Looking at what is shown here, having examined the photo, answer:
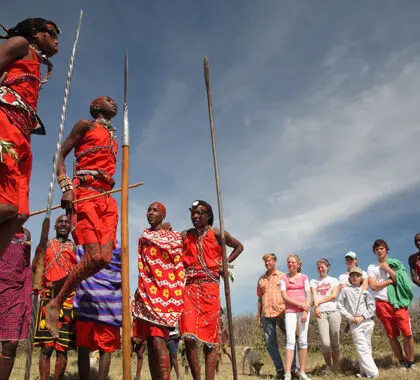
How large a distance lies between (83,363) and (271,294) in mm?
4246

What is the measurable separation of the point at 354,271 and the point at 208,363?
400 cm

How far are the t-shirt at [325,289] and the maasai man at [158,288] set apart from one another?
420cm

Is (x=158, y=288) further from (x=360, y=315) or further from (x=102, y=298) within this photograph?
(x=360, y=315)

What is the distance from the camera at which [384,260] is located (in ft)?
27.1

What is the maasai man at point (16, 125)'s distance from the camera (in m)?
2.85

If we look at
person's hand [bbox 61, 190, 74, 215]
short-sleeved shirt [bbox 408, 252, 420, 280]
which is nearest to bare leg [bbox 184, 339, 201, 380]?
person's hand [bbox 61, 190, 74, 215]

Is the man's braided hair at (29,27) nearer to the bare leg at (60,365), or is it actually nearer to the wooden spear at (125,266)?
the wooden spear at (125,266)

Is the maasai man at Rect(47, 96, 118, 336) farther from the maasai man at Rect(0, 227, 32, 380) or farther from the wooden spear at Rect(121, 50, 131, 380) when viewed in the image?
the wooden spear at Rect(121, 50, 131, 380)

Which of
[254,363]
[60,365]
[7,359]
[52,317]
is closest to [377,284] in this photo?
[254,363]

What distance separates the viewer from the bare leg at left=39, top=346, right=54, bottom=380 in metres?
5.96

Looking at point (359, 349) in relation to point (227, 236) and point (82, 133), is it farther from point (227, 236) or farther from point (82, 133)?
point (82, 133)

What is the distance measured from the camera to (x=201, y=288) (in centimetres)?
546

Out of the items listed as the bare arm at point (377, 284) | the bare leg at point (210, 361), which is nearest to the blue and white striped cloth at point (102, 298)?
the bare leg at point (210, 361)

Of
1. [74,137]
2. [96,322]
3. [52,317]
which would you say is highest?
[74,137]
